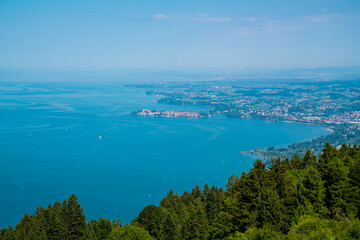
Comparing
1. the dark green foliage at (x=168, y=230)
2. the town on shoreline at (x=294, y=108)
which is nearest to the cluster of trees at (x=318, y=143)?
the town on shoreline at (x=294, y=108)

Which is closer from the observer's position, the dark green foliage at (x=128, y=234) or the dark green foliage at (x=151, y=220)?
the dark green foliage at (x=128, y=234)

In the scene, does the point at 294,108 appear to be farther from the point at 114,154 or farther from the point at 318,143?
the point at 114,154

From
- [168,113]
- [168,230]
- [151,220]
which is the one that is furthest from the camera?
[168,113]

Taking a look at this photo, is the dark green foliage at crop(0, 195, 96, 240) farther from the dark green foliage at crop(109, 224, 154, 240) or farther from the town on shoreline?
the town on shoreline

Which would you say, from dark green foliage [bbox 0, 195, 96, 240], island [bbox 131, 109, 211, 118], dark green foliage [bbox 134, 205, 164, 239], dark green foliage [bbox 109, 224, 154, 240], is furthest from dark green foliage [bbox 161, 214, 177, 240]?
island [bbox 131, 109, 211, 118]

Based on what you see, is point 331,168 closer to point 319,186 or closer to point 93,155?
point 319,186

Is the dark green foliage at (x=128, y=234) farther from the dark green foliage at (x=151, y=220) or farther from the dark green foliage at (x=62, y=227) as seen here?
the dark green foliage at (x=151, y=220)

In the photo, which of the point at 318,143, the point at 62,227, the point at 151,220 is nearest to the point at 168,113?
the point at 318,143

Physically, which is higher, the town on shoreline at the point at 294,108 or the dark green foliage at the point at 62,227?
the dark green foliage at the point at 62,227

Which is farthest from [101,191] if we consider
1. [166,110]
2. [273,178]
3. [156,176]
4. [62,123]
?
[166,110]
